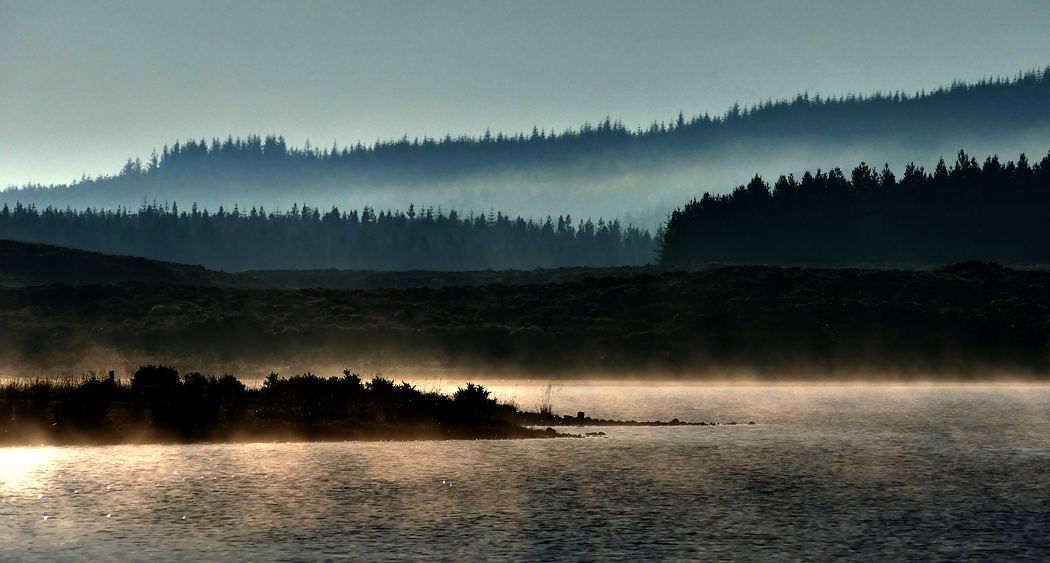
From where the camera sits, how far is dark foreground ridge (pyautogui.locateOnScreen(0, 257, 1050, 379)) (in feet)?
327

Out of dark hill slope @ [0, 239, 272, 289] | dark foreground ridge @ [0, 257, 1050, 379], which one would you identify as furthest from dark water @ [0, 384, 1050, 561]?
dark hill slope @ [0, 239, 272, 289]

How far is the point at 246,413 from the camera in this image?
135 feet

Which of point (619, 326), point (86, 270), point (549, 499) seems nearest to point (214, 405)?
point (549, 499)

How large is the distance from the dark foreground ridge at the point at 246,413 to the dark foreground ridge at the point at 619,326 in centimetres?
5429

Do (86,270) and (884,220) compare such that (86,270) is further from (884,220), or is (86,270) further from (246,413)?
(246,413)

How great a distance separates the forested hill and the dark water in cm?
A: 13340

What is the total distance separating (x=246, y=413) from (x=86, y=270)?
13331cm

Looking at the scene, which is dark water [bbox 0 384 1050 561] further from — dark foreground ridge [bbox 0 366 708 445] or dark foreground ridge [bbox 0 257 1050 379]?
dark foreground ridge [bbox 0 257 1050 379]

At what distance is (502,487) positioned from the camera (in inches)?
1013

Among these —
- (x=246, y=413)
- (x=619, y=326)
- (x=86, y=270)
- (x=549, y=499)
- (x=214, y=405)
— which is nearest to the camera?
(x=549, y=499)

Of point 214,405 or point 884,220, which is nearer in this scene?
point 214,405

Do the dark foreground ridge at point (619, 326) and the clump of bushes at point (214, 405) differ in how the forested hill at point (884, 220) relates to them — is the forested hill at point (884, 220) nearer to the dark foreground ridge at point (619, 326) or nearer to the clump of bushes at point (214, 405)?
the dark foreground ridge at point (619, 326)

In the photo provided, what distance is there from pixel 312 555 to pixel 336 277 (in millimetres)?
185082

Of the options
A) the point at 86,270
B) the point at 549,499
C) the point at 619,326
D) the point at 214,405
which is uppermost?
the point at 86,270
